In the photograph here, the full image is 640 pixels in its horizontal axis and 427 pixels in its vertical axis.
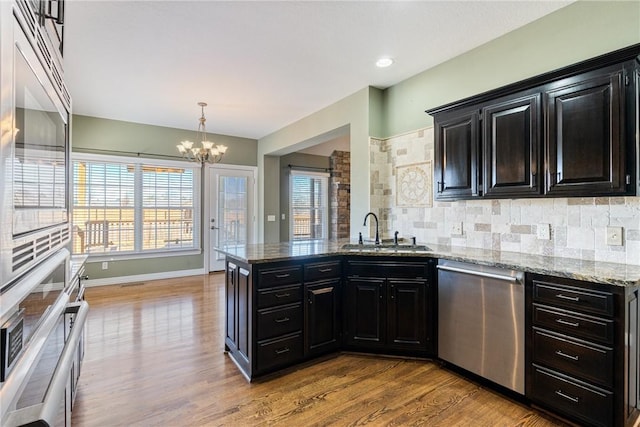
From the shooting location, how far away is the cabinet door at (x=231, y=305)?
269cm

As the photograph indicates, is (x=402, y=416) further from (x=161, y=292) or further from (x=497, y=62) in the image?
(x=161, y=292)

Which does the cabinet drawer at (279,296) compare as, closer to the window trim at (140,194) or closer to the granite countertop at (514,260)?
the granite countertop at (514,260)

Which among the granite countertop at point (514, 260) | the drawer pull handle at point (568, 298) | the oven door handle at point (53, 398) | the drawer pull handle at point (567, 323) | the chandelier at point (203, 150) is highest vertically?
the chandelier at point (203, 150)

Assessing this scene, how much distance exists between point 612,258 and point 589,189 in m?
0.56

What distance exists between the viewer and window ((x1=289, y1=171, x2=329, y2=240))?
24.2 feet

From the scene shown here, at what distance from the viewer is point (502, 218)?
2.82 metres

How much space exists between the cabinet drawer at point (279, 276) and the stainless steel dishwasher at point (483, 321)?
3.87 ft

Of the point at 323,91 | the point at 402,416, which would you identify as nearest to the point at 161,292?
the point at 323,91

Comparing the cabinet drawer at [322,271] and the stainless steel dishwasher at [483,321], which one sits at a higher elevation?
the cabinet drawer at [322,271]

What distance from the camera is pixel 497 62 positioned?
2910 mm

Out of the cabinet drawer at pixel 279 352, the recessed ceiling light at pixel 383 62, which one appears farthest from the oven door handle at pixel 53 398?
the recessed ceiling light at pixel 383 62

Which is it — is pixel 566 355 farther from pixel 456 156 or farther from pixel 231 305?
pixel 231 305

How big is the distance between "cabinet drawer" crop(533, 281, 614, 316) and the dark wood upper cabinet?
0.64 metres

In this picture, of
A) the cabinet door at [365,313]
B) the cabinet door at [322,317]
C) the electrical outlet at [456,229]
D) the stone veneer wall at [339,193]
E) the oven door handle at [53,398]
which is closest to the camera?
the oven door handle at [53,398]
